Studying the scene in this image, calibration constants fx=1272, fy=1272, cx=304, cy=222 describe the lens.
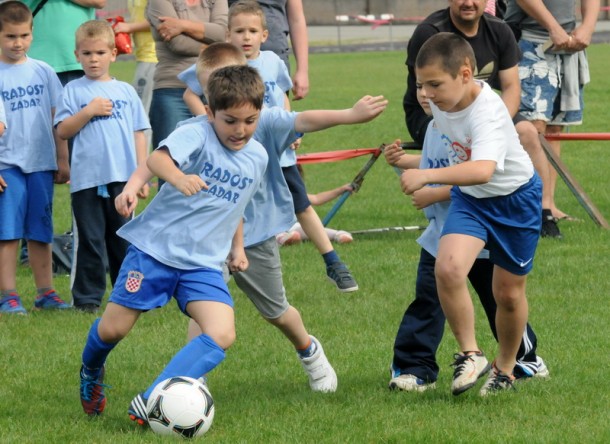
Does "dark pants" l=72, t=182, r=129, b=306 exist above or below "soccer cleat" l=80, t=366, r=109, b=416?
below

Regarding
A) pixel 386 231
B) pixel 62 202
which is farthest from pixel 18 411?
pixel 62 202

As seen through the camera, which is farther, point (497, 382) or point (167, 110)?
point (167, 110)

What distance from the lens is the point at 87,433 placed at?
5129 millimetres

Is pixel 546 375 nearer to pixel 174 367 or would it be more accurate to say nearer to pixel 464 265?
pixel 464 265

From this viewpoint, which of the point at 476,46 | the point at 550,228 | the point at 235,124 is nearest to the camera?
the point at 235,124

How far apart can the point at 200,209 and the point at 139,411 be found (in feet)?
2.82

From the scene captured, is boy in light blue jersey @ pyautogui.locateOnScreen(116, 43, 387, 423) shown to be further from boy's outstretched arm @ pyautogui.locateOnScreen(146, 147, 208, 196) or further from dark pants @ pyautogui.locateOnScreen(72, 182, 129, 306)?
dark pants @ pyautogui.locateOnScreen(72, 182, 129, 306)

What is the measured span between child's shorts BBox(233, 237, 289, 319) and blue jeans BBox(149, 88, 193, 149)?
306 centimetres

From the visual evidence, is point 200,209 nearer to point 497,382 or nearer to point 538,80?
point 497,382

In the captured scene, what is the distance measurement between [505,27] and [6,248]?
3303 mm

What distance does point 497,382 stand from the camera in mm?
5637

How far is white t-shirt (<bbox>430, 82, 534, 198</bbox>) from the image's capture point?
17.2 feet

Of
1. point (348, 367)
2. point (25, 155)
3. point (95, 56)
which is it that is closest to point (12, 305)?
point (25, 155)

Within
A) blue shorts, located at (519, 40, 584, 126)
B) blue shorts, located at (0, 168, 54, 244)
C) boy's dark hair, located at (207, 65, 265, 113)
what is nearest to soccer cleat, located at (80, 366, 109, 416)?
boy's dark hair, located at (207, 65, 265, 113)
